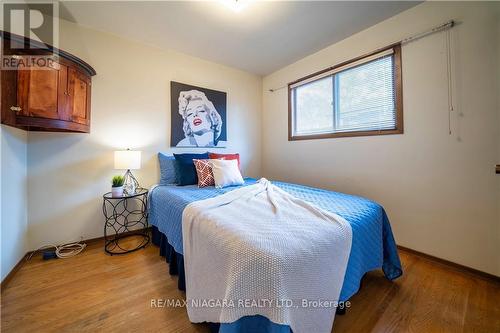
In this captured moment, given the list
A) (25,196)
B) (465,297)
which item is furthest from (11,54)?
(465,297)

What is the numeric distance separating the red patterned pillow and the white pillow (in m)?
0.06

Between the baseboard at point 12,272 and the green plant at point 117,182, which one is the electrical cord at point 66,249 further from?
the green plant at point 117,182

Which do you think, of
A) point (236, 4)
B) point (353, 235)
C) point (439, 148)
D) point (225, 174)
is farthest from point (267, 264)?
point (236, 4)

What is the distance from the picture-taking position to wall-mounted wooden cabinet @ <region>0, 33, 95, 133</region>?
4.94ft

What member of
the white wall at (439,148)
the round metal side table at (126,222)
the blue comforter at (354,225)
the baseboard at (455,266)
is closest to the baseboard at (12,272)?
the round metal side table at (126,222)

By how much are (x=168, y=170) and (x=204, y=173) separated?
0.53 metres

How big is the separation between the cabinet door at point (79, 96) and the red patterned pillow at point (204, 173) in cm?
121

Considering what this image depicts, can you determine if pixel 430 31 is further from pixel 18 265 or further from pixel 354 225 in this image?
pixel 18 265

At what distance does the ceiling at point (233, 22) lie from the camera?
6.33ft

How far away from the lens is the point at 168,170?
8.27ft

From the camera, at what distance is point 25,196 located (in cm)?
192

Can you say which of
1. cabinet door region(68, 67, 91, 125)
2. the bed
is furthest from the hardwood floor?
cabinet door region(68, 67, 91, 125)

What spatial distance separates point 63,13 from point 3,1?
0.52 metres

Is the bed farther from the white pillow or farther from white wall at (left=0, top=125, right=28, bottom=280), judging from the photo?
white wall at (left=0, top=125, right=28, bottom=280)
